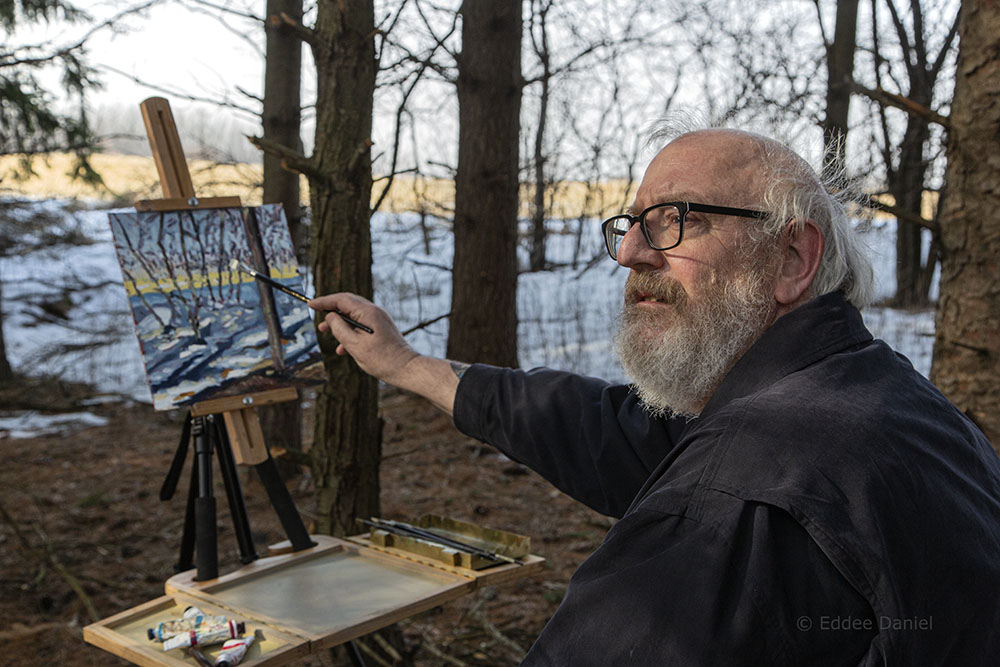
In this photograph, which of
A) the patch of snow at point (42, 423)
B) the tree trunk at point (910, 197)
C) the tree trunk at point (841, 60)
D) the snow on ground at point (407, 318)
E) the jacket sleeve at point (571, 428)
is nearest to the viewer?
the jacket sleeve at point (571, 428)

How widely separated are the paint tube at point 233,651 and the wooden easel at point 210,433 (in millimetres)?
515

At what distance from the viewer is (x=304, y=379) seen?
95.0 inches

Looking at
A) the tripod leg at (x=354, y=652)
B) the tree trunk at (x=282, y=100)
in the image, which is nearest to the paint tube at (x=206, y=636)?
the tripod leg at (x=354, y=652)

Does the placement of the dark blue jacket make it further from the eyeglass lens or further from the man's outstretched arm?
the man's outstretched arm

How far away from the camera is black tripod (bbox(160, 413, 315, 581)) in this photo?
2258mm

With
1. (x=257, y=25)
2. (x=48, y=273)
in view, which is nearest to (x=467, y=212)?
(x=257, y=25)

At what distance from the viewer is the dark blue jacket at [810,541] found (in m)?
1.14

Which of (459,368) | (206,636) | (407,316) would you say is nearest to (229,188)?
(407,316)

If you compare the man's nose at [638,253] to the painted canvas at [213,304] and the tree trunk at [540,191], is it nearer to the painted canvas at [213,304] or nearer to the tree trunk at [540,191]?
the painted canvas at [213,304]

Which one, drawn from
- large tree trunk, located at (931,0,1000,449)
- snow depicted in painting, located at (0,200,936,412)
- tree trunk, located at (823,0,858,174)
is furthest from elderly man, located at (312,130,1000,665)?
tree trunk, located at (823,0,858,174)

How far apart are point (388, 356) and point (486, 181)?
12.7 ft

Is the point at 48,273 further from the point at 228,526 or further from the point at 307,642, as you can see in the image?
the point at 307,642

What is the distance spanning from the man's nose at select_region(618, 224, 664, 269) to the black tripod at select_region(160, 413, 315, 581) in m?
1.20

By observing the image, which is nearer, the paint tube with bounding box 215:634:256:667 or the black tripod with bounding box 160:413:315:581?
the paint tube with bounding box 215:634:256:667
